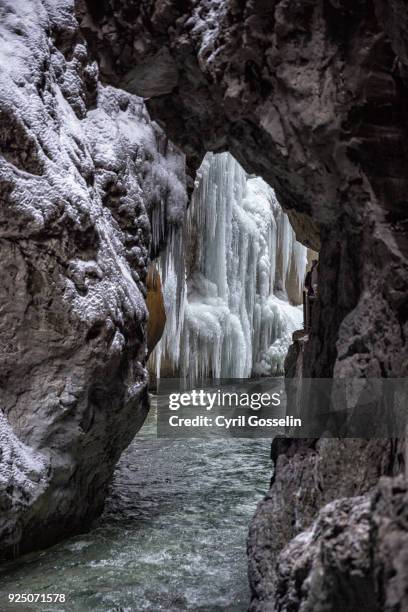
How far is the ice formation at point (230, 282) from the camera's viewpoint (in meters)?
11.8

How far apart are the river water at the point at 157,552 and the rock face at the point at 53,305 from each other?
25 centimetres

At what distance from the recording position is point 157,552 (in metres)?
3.88

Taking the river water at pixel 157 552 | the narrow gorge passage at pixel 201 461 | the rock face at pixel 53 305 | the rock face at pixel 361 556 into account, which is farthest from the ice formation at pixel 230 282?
the rock face at pixel 361 556

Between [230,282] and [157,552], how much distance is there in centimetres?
946

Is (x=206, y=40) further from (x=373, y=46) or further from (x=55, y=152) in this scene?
(x=55, y=152)

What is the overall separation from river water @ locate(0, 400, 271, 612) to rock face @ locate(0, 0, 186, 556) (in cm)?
25

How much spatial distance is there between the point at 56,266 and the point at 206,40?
1.56m

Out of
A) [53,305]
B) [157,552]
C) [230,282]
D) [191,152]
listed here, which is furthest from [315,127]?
[230,282]

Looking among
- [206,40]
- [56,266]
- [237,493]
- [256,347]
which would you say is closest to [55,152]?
[56,266]

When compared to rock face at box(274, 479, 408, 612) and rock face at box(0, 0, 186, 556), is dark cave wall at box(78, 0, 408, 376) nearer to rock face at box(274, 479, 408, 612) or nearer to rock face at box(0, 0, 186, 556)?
rock face at box(0, 0, 186, 556)

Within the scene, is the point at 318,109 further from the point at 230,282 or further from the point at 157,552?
the point at 230,282

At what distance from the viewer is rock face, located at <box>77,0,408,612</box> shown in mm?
2729

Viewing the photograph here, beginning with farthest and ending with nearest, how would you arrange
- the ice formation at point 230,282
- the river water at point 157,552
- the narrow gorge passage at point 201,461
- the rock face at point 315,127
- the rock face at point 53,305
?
the ice formation at point 230,282
the rock face at point 53,305
the narrow gorge passage at point 201,461
the river water at point 157,552
the rock face at point 315,127

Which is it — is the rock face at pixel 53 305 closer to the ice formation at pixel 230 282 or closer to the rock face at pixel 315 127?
the rock face at pixel 315 127
